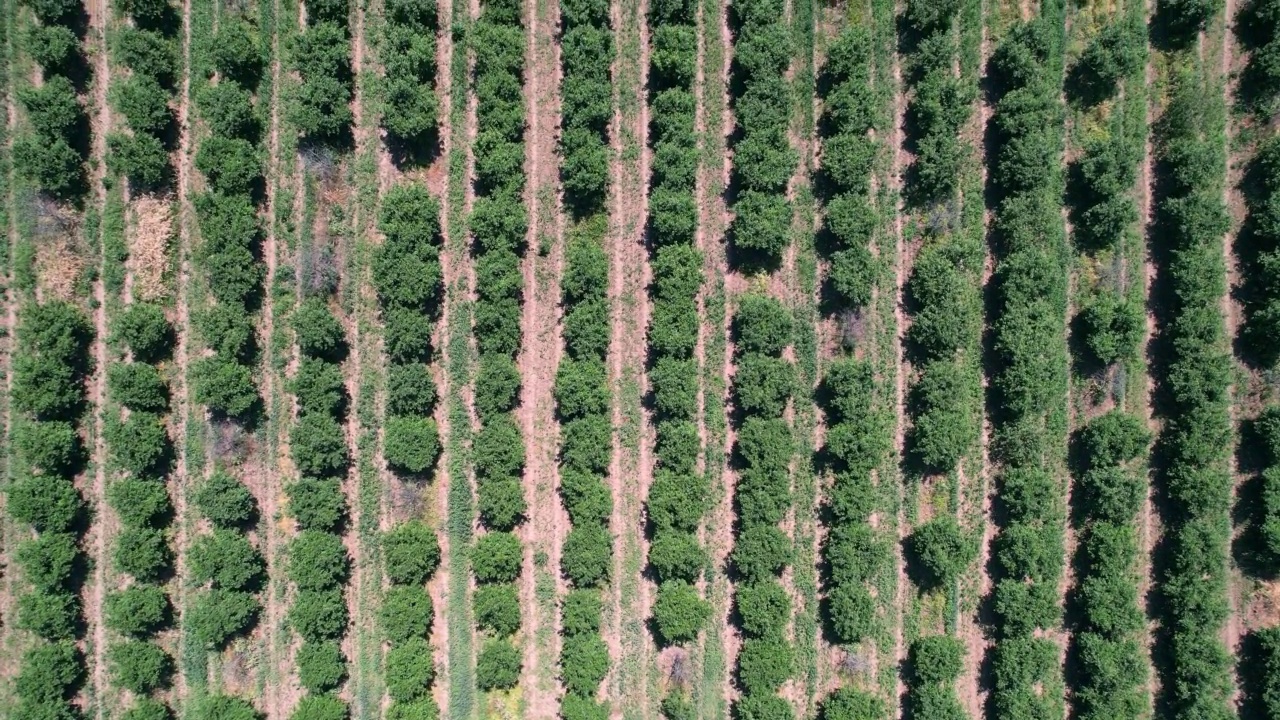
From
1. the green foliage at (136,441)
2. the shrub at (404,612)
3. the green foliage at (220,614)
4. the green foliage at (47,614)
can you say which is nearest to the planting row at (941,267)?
the shrub at (404,612)

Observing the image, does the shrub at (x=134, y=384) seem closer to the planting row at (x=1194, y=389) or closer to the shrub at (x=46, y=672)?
the shrub at (x=46, y=672)

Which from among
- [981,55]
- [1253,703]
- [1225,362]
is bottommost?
[1253,703]

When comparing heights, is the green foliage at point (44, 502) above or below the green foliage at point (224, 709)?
above

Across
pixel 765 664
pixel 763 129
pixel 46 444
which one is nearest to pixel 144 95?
pixel 46 444

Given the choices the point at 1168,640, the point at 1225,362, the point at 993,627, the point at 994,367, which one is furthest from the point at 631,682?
the point at 1225,362

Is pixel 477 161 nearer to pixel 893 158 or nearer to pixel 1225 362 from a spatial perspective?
pixel 893 158

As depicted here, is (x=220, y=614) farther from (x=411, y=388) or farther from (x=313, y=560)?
(x=411, y=388)

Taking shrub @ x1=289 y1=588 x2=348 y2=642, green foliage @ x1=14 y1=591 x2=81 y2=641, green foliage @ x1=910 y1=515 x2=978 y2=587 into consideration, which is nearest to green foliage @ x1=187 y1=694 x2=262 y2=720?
shrub @ x1=289 y1=588 x2=348 y2=642
